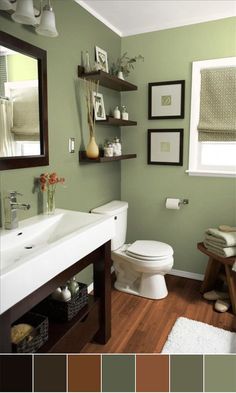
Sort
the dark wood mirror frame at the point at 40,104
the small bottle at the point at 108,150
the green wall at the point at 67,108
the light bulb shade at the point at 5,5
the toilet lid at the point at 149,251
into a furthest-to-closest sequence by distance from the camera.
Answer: the small bottle at the point at 108,150, the toilet lid at the point at 149,251, the green wall at the point at 67,108, the dark wood mirror frame at the point at 40,104, the light bulb shade at the point at 5,5

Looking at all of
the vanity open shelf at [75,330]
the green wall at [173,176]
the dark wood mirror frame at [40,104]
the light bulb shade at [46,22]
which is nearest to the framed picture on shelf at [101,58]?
the green wall at [173,176]

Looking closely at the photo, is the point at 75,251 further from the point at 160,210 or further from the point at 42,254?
the point at 160,210

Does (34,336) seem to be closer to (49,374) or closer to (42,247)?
(49,374)

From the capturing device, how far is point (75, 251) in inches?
56.6

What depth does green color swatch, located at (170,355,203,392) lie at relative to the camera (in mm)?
Answer: 1124

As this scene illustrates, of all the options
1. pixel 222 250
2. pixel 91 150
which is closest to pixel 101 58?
pixel 91 150

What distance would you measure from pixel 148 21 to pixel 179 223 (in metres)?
1.84

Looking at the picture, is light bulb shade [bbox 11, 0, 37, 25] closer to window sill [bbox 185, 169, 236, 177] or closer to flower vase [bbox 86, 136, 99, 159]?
flower vase [bbox 86, 136, 99, 159]

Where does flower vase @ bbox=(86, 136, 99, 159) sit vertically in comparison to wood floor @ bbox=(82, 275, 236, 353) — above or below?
above

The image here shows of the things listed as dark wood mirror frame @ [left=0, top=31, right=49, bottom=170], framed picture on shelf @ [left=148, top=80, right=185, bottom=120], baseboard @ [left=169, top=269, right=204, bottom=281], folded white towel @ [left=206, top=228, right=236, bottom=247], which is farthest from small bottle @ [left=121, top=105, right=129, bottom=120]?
baseboard @ [left=169, top=269, right=204, bottom=281]

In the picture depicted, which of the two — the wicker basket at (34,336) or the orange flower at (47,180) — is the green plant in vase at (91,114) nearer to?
the orange flower at (47,180)

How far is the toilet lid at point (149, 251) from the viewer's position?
2.37 meters

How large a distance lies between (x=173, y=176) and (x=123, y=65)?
117 centimetres

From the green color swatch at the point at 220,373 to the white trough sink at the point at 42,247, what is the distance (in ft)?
2.35
